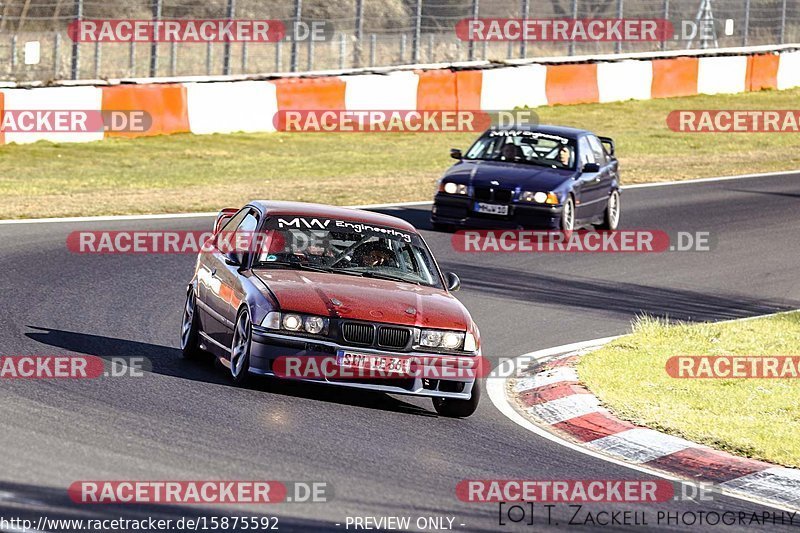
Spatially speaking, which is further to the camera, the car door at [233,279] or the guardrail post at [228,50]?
the guardrail post at [228,50]

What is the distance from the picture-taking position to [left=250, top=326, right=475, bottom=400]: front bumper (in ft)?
31.4

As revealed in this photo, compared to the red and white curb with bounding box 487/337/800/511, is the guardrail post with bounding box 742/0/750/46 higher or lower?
higher

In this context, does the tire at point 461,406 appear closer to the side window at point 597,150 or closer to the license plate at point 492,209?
the license plate at point 492,209

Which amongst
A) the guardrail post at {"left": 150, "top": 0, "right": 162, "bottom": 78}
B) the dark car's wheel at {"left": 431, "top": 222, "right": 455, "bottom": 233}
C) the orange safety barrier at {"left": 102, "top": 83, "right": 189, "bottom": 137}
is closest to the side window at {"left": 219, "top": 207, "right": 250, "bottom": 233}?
the dark car's wheel at {"left": 431, "top": 222, "right": 455, "bottom": 233}

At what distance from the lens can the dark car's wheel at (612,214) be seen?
20172 mm

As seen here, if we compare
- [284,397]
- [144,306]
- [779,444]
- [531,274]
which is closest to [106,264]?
[144,306]

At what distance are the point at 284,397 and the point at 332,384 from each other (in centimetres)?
41

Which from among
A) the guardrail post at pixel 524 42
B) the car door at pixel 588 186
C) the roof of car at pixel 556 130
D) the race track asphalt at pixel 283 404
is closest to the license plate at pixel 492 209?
the race track asphalt at pixel 283 404

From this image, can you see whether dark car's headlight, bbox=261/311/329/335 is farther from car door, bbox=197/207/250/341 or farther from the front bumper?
car door, bbox=197/207/250/341

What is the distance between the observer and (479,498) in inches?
300

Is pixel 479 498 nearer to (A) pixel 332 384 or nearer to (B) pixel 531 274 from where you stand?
(A) pixel 332 384

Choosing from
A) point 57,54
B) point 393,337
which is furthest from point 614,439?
point 57,54

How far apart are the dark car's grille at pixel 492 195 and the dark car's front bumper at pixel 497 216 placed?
0.31ft

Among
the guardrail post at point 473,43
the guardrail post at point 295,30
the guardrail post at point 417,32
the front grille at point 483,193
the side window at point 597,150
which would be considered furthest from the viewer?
the guardrail post at point 473,43
